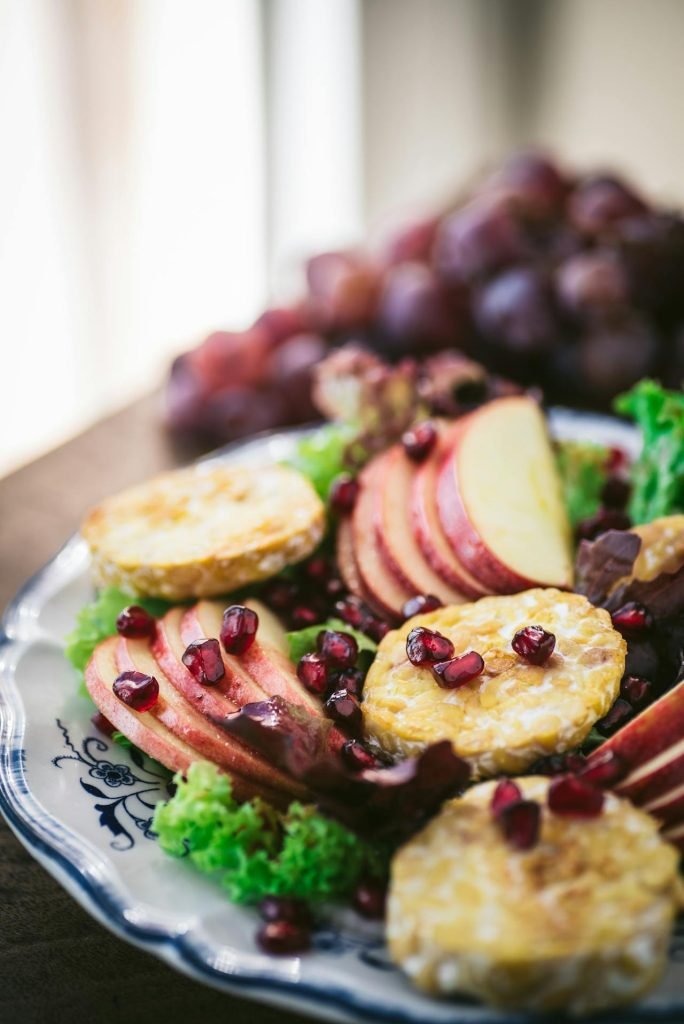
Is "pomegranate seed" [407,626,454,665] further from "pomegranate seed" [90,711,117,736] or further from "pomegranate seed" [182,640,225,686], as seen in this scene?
"pomegranate seed" [90,711,117,736]

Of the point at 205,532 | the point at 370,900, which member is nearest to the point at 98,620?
the point at 205,532

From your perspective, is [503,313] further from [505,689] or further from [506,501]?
[505,689]

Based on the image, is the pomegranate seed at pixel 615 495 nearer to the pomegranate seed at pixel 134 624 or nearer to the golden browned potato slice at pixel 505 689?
the golden browned potato slice at pixel 505 689

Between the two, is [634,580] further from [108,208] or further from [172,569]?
[108,208]

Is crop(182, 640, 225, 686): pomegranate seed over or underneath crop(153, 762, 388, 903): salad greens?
over

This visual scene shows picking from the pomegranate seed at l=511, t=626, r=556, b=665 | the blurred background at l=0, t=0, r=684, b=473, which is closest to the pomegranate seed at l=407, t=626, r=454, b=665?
the pomegranate seed at l=511, t=626, r=556, b=665

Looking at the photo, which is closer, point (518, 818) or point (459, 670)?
point (518, 818)

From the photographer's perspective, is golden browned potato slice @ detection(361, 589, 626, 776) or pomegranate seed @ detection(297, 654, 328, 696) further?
pomegranate seed @ detection(297, 654, 328, 696)

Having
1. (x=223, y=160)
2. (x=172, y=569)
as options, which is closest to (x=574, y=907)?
(x=172, y=569)
